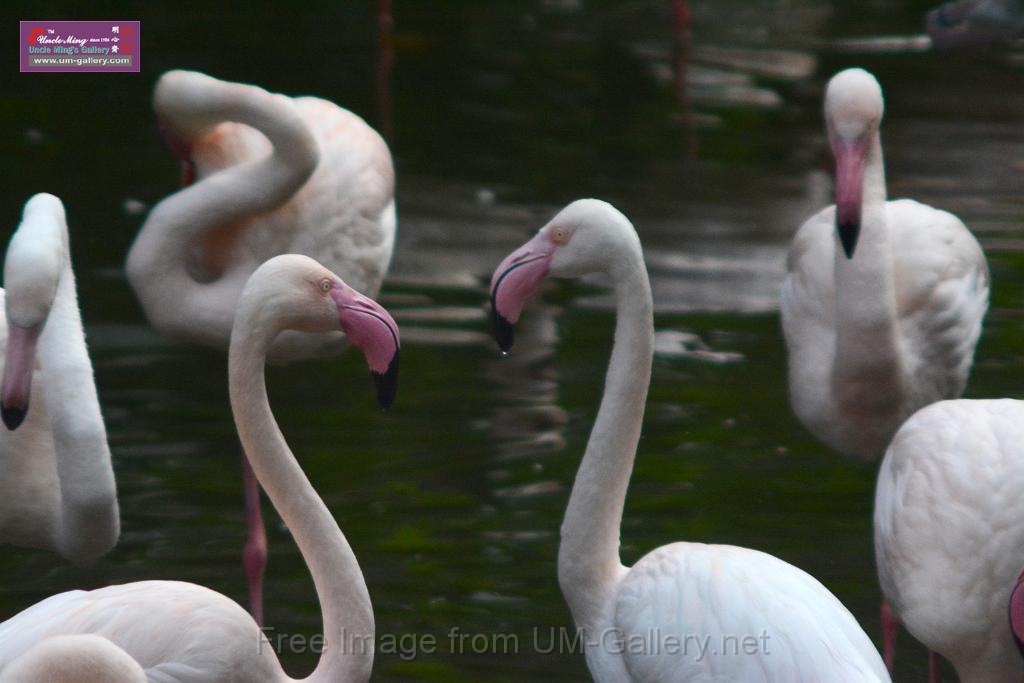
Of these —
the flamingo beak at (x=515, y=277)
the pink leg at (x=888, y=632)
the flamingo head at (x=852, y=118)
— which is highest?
the flamingo head at (x=852, y=118)

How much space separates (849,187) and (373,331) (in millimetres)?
1746

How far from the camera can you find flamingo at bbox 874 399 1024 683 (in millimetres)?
4211

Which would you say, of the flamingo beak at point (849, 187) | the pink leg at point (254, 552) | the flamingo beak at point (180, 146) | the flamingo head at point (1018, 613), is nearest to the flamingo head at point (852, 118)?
the flamingo beak at point (849, 187)

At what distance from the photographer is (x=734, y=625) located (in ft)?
12.4

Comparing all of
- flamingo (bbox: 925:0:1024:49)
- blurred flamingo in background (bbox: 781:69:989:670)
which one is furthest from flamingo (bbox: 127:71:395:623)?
flamingo (bbox: 925:0:1024:49)

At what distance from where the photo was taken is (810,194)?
953cm

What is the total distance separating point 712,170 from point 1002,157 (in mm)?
1753

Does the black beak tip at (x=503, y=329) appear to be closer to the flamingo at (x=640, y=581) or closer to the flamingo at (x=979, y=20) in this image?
the flamingo at (x=640, y=581)

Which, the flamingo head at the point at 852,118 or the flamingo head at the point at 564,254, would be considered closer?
the flamingo head at the point at 564,254

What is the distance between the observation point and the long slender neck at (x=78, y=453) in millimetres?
4469

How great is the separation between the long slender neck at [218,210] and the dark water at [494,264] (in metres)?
0.70

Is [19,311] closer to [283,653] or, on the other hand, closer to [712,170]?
[283,653]

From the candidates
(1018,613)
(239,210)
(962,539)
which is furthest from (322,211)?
(1018,613)

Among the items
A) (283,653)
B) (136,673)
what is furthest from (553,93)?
(136,673)
